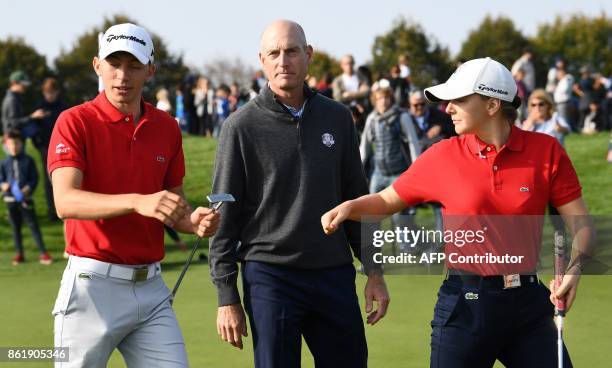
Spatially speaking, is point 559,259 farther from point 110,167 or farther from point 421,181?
point 110,167

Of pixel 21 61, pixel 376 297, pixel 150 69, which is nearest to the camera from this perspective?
pixel 150 69

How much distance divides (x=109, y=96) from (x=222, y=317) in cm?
125

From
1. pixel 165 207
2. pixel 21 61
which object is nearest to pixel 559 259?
pixel 165 207

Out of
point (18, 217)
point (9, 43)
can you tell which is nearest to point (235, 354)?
point (18, 217)

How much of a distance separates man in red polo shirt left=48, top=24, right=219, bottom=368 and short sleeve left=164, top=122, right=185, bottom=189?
17 centimetres

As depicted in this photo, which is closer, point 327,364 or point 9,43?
point 327,364

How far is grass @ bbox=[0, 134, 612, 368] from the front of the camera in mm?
8680

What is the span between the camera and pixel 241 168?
562cm

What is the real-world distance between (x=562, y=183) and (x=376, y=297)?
129cm

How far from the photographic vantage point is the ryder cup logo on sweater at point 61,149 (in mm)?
5082

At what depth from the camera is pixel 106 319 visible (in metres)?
5.19

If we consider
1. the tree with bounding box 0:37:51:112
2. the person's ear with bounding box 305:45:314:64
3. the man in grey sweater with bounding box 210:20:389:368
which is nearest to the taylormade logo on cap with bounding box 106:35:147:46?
the man in grey sweater with bounding box 210:20:389:368

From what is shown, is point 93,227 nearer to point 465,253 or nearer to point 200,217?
point 200,217

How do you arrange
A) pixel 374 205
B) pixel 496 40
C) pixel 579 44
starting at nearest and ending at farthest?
pixel 374 205 → pixel 496 40 → pixel 579 44
